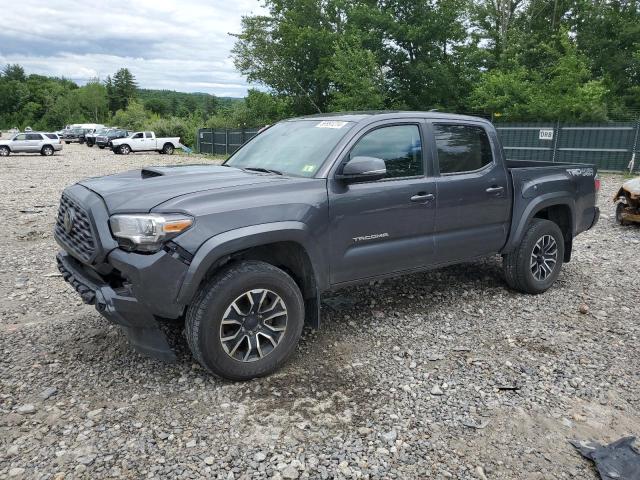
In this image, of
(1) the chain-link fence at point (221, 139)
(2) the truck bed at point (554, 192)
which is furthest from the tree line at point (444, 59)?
(2) the truck bed at point (554, 192)

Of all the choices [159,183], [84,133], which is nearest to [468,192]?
[159,183]

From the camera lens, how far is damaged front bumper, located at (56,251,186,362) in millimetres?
3098

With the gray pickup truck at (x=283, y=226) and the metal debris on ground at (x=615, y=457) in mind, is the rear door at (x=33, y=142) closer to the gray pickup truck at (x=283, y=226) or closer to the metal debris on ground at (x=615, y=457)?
the gray pickup truck at (x=283, y=226)

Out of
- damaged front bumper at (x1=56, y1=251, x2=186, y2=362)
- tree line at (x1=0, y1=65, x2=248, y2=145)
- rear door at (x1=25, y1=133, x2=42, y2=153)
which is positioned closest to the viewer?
damaged front bumper at (x1=56, y1=251, x2=186, y2=362)

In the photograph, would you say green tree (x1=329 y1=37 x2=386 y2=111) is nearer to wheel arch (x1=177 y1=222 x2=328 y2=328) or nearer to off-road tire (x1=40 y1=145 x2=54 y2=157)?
off-road tire (x1=40 y1=145 x2=54 y2=157)

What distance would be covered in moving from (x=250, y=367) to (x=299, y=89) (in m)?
40.5

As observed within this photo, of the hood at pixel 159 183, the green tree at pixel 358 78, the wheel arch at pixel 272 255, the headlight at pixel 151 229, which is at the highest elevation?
the green tree at pixel 358 78

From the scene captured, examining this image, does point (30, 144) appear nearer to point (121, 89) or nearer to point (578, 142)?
→ point (578, 142)

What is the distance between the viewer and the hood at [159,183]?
10.8 feet

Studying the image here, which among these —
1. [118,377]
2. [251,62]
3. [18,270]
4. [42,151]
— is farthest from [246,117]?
[118,377]

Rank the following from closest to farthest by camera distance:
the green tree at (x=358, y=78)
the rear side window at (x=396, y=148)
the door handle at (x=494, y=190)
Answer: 1. the rear side window at (x=396, y=148)
2. the door handle at (x=494, y=190)
3. the green tree at (x=358, y=78)

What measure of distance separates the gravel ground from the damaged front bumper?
14.8 inches

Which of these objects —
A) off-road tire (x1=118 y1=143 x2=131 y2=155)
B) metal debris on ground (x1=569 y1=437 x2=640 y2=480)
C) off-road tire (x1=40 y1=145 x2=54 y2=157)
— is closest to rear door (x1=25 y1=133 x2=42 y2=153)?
off-road tire (x1=40 y1=145 x2=54 y2=157)

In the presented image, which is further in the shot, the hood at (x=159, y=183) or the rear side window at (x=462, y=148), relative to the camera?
the rear side window at (x=462, y=148)
